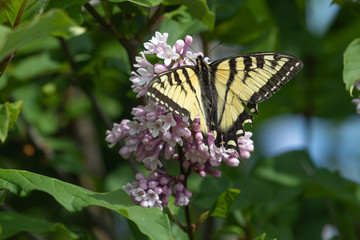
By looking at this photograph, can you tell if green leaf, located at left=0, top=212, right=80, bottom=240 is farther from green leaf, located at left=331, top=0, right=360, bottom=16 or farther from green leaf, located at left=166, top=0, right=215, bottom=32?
green leaf, located at left=331, top=0, right=360, bottom=16

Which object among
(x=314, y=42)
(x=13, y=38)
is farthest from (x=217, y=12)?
(x=13, y=38)

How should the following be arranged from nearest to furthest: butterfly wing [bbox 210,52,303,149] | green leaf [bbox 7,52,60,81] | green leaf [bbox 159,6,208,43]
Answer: butterfly wing [bbox 210,52,303,149] < green leaf [bbox 159,6,208,43] < green leaf [bbox 7,52,60,81]

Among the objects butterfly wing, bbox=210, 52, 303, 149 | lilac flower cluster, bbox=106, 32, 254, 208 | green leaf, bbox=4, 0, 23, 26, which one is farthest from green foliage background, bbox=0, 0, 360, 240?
butterfly wing, bbox=210, 52, 303, 149

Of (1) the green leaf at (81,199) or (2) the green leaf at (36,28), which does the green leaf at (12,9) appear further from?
(1) the green leaf at (81,199)

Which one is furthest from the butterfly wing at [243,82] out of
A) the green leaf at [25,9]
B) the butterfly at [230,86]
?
the green leaf at [25,9]

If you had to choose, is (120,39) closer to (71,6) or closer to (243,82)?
(71,6)
